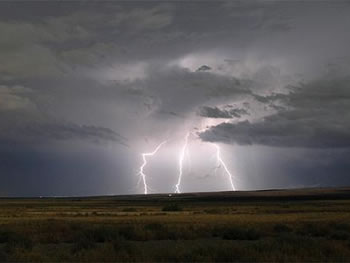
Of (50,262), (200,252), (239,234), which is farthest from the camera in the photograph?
(239,234)

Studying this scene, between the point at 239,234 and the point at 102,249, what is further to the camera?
the point at 239,234

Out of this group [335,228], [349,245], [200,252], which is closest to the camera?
[200,252]

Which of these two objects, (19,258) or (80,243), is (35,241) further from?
(19,258)

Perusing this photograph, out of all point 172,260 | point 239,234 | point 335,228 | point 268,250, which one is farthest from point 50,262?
point 335,228

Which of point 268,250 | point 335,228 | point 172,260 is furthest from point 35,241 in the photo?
point 335,228

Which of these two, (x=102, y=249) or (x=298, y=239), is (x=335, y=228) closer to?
(x=298, y=239)

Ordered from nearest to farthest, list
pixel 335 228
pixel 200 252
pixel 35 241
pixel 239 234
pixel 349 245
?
pixel 200 252, pixel 349 245, pixel 35 241, pixel 239 234, pixel 335 228

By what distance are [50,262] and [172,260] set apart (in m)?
4.75

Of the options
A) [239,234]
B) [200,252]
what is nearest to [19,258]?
[200,252]

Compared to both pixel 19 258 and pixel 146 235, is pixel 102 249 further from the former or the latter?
pixel 146 235

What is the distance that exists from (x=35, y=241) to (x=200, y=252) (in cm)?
1164

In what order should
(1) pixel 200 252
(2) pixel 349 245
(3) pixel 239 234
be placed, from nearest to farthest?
(1) pixel 200 252
(2) pixel 349 245
(3) pixel 239 234

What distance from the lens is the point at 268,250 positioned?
20.3 meters

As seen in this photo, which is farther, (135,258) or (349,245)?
(349,245)
